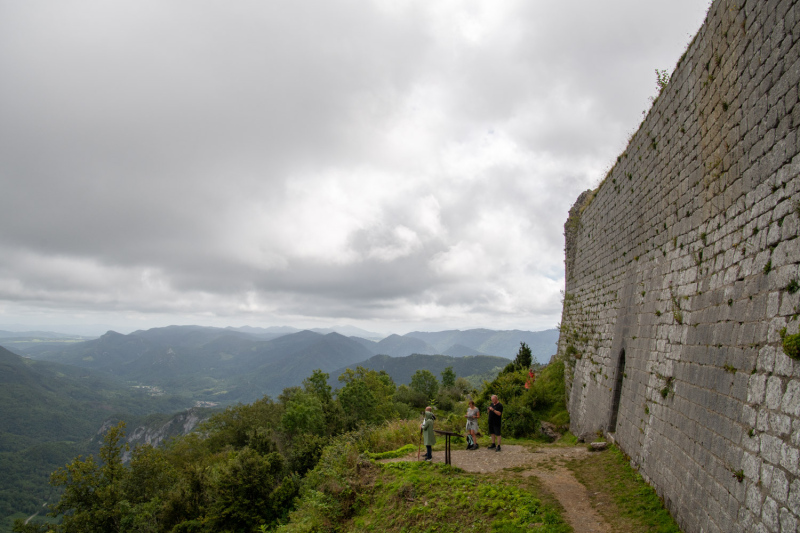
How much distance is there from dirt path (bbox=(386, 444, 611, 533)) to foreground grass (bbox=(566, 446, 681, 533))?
202 mm

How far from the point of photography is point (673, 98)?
8.52 meters

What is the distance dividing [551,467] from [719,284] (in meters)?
5.92

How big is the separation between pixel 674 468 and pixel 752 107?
18.8ft

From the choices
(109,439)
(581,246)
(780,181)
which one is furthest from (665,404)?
(109,439)

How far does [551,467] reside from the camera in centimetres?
977

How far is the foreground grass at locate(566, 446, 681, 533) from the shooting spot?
6.44 metres

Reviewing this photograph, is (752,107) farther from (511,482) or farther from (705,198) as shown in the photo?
(511,482)

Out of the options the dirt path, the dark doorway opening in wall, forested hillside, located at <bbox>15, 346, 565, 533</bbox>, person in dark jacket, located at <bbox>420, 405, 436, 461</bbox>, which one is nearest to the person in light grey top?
the dirt path

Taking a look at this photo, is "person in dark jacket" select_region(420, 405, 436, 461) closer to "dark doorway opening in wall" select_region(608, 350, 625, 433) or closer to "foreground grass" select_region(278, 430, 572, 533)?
"foreground grass" select_region(278, 430, 572, 533)

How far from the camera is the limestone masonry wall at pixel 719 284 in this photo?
184 inches

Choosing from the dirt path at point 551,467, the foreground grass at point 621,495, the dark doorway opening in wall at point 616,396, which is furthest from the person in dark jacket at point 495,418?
the dark doorway opening in wall at point 616,396

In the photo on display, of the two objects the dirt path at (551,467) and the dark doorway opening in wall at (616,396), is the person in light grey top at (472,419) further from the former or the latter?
the dark doorway opening in wall at (616,396)

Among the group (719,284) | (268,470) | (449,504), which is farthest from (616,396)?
(268,470)

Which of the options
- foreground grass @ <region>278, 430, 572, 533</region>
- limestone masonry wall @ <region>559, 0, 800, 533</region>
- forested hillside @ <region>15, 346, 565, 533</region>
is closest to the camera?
limestone masonry wall @ <region>559, 0, 800, 533</region>
